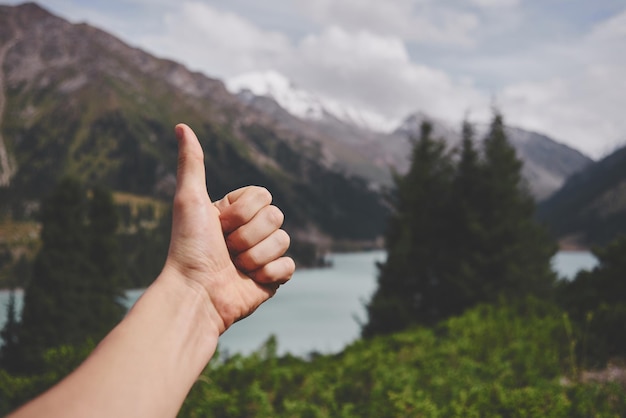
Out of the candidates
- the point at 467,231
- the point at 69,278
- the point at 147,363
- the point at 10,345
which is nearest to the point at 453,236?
the point at 467,231

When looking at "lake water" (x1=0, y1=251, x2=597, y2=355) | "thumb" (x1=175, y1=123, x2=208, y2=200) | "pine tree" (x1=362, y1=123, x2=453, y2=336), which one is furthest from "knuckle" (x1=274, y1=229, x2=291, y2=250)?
"lake water" (x1=0, y1=251, x2=597, y2=355)

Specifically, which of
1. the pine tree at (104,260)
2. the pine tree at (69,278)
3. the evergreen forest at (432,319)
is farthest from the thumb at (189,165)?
the pine tree at (104,260)

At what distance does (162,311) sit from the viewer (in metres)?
1.74

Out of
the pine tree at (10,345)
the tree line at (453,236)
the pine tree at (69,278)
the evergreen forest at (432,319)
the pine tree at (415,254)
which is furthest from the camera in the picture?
the pine tree at (69,278)

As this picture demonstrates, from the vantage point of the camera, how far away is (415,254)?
18.9 m

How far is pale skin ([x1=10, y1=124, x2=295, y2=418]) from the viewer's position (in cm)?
142

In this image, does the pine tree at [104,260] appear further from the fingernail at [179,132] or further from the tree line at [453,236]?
the fingernail at [179,132]

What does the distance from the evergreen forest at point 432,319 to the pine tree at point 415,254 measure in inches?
2.2

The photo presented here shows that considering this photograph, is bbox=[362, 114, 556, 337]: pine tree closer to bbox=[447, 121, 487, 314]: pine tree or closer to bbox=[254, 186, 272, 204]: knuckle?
bbox=[447, 121, 487, 314]: pine tree

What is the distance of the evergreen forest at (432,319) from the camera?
11.3 feet

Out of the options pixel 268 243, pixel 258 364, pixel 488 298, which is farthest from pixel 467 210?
pixel 268 243

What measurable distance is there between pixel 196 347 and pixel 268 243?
579mm

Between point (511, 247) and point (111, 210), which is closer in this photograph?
point (511, 247)

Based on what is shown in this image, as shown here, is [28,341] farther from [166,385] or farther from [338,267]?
[338,267]
